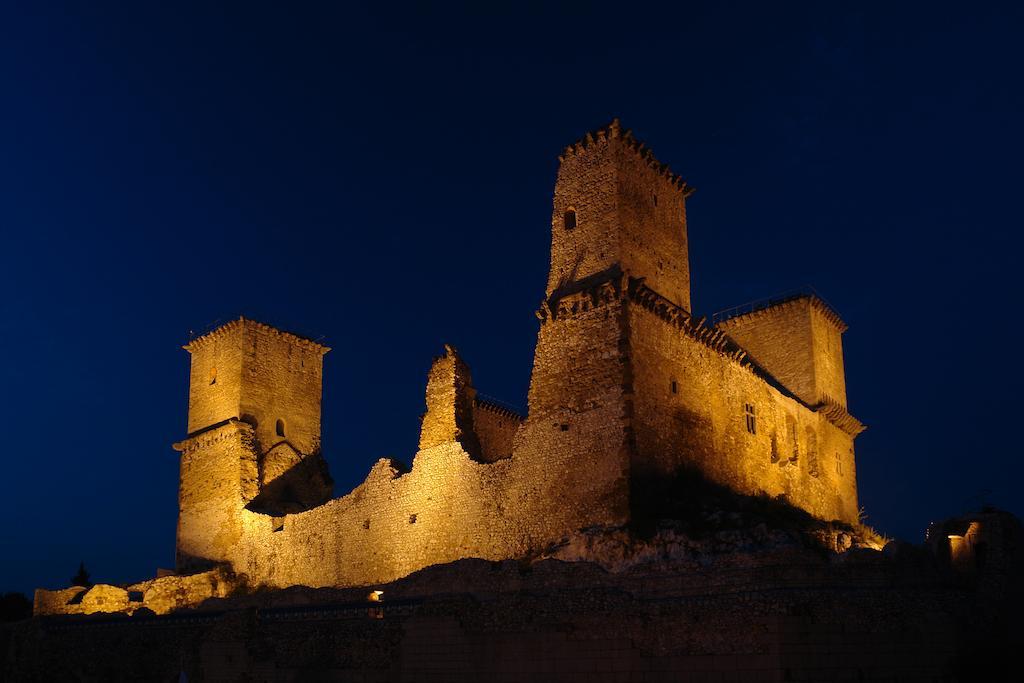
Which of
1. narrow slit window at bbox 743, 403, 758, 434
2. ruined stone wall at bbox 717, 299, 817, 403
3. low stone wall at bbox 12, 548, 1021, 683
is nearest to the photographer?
low stone wall at bbox 12, 548, 1021, 683

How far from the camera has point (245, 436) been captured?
39812 millimetres

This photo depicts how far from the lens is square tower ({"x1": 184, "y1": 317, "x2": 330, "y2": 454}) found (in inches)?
1613

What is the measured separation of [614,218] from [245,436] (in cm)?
1919

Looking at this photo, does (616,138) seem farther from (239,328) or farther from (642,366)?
(239,328)

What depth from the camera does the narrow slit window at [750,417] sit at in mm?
30703

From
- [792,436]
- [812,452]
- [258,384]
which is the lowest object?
[812,452]

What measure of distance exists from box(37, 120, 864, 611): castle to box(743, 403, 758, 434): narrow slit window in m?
0.07

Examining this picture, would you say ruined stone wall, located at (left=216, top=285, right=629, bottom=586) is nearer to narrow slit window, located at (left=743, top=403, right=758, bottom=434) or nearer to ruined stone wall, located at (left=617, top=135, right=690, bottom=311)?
ruined stone wall, located at (left=617, top=135, right=690, bottom=311)

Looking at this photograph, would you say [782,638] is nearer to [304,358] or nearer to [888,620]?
[888,620]

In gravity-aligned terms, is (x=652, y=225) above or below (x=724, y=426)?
above

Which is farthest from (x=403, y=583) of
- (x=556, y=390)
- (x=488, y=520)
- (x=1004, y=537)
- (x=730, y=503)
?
(x=1004, y=537)

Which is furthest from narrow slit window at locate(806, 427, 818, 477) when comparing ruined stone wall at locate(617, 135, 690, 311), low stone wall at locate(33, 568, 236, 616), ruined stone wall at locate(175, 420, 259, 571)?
ruined stone wall at locate(175, 420, 259, 571)

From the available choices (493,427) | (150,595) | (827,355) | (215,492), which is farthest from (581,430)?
(215,492)

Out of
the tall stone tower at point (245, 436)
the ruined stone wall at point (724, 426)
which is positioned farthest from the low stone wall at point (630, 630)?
the tall stone tower at point (245, 436)
